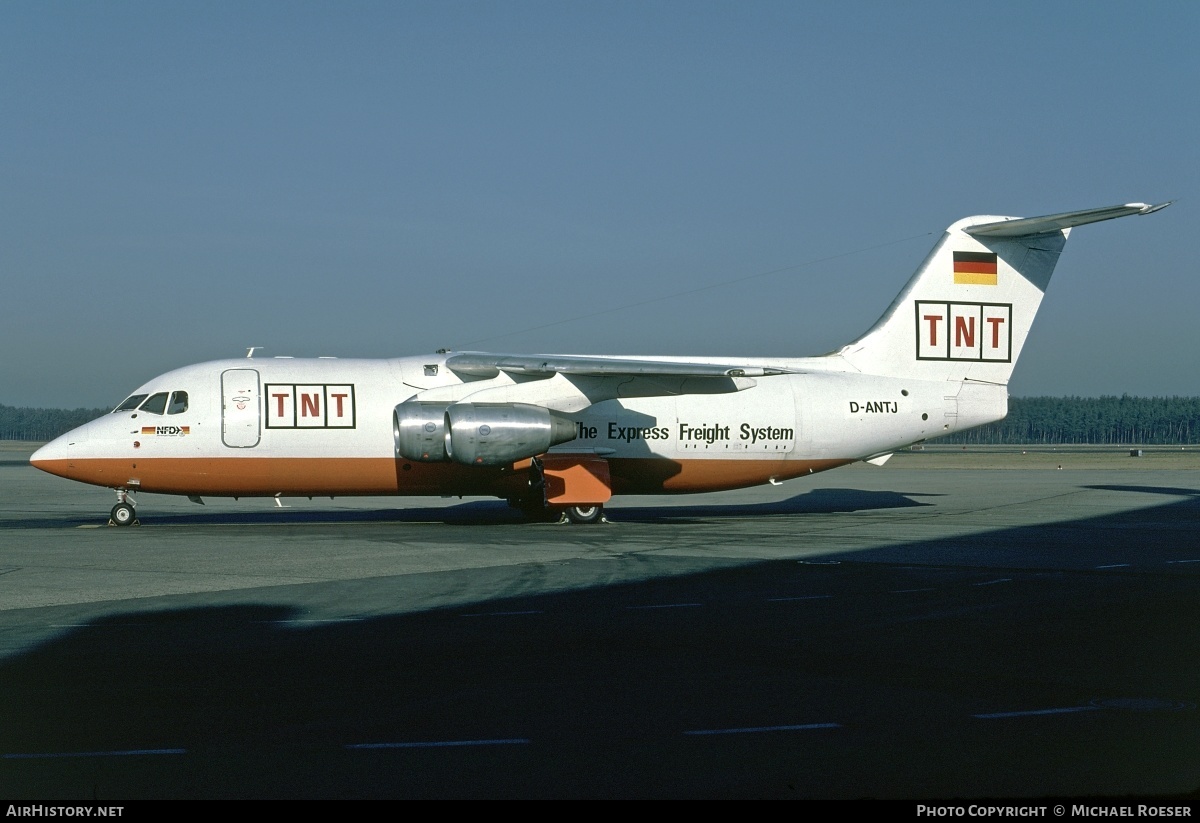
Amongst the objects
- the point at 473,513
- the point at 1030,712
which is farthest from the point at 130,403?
the point at 1030,712

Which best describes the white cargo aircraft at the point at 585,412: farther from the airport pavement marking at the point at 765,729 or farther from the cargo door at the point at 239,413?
the airport pavement marking at the point at 765,729

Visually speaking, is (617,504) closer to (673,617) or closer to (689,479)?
(689,479)

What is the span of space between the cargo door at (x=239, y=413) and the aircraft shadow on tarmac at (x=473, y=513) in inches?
90.2

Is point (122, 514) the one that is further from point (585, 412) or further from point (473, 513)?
point (585, 412)

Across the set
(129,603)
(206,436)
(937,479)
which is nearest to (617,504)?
(206,436)

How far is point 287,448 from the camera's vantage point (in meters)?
23.0

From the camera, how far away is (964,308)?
26.2 m

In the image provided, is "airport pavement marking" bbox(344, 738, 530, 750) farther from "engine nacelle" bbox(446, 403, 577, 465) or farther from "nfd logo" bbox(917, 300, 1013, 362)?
"nfd logo" bbox(917, 300, 1013, 362)

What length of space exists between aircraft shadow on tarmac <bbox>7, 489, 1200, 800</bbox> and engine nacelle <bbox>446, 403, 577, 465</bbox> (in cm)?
861

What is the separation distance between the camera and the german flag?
2616 centimetres

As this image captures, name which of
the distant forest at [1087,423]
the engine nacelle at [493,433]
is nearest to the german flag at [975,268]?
the engine nacelle at [493,433]

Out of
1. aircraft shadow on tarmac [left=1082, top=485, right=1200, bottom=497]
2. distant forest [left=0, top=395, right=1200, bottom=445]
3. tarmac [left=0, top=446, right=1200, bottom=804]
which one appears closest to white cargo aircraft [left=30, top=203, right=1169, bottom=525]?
tarmac [left=0, top=446, right=1200, bottom=804]

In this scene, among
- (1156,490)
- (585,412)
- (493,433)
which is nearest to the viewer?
(493,433)

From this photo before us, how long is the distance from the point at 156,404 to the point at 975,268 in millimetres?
18541
